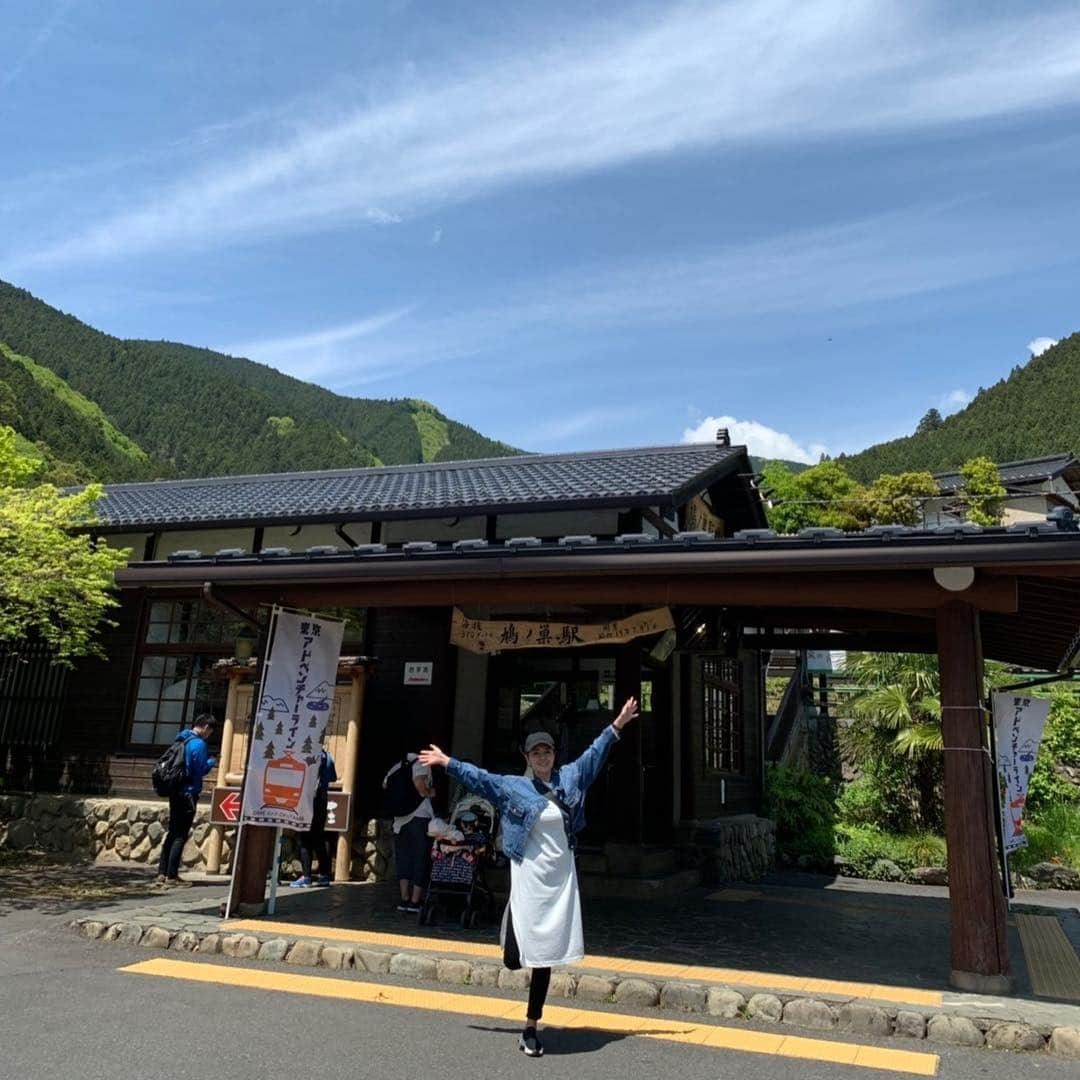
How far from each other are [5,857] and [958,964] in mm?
10909

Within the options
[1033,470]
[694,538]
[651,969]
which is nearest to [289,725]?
[651,969]

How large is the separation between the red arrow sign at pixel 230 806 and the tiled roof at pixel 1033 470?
39.3m

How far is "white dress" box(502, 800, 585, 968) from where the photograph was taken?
4496 mm

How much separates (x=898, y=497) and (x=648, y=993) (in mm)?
28878

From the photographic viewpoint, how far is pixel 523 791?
4.68 meters

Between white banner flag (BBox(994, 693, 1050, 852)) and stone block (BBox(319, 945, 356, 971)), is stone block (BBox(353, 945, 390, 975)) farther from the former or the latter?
white banner flag (BBox(994, 693, 1050, 852))

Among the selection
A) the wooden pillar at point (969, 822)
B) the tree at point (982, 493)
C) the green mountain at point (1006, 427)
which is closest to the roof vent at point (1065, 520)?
the wooden pillar at point (969, 822)

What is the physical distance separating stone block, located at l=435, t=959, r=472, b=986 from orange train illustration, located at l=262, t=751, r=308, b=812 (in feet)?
7.25

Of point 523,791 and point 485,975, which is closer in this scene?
point 523,791

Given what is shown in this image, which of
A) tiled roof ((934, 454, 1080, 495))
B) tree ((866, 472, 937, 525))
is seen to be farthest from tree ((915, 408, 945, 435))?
tree ((866, 472, 937, 525))

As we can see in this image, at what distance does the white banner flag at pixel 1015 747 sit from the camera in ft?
23.0

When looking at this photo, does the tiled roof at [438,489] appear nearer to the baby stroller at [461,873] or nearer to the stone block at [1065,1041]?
the baby stroller at [461,873]

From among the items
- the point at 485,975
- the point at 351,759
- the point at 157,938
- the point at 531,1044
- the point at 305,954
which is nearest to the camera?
the point at 531,1044

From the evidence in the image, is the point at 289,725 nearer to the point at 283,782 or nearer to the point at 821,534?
the point at 283,782
